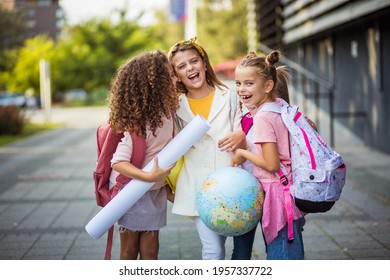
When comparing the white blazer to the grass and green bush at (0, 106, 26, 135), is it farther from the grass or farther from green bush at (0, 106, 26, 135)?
green bush at (0, 106, 26, 135)

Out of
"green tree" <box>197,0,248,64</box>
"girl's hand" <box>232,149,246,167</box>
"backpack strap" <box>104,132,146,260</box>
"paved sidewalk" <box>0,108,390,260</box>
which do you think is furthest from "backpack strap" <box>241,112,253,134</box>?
"green tree" <box>197,0,248,64</box>

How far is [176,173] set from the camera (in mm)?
3762

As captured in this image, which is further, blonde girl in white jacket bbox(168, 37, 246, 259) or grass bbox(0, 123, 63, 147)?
grass bbox(0, 123, 63, 147)

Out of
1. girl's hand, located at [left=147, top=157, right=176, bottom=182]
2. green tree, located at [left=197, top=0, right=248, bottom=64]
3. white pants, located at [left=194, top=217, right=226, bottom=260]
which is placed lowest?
white pants, located at [left=194, top=217, right=226, bottom=260]

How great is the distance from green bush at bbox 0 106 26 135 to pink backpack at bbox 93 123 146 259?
1624 centimetres

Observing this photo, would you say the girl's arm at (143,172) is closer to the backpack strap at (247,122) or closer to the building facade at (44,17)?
the backpack strap at (247,122)

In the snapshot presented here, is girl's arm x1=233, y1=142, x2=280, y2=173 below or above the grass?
above

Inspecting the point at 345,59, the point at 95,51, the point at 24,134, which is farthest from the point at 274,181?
the point at 95,51

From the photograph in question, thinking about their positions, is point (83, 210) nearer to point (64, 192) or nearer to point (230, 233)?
point (64, 192)

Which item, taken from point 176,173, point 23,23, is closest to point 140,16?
point 23,23

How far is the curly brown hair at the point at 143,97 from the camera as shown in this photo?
353cm

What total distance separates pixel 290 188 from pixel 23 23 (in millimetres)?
36202

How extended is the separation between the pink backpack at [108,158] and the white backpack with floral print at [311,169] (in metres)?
0.79

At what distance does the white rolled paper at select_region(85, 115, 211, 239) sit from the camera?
3.38 m
